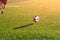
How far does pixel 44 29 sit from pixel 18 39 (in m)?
1.21

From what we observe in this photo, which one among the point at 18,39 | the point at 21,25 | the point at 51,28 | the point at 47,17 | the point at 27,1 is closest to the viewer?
the point at 18,39

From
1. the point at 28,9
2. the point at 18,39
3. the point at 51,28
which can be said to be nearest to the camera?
the point at 18,39

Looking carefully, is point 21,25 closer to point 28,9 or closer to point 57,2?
point 28,9

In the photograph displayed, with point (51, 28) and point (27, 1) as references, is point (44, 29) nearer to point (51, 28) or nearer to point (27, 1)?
point (51, 28)

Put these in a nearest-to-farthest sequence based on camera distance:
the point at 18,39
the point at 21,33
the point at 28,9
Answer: the point at 18,39, the point at 21,33, the point at 28,9

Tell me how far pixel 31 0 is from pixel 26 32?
18.3ft

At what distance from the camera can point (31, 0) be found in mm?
11547

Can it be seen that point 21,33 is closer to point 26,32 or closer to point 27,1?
point 26,32

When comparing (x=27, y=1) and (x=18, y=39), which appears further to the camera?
(x=27, y=1)

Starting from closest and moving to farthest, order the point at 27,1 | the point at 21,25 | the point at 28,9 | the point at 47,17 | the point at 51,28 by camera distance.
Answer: the point at 51,28
the point at 21,25
the point at 47,17
the point at 28,9
the point at 27,1

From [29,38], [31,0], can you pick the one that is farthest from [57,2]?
[29,38]

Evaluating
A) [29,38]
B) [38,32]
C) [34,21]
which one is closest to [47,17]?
[34,21]

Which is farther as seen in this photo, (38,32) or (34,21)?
(34,21)

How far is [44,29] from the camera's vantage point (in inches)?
255
